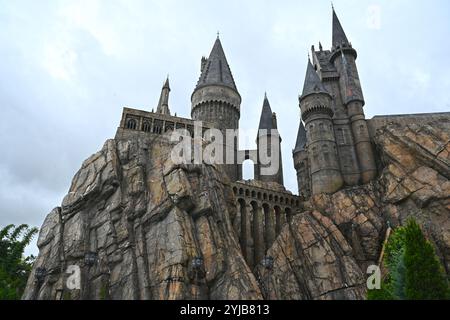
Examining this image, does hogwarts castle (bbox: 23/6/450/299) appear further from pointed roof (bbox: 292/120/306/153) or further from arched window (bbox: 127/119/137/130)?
pointed roof (bbox: 292/120/306/153)

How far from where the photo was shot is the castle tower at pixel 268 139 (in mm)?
48438

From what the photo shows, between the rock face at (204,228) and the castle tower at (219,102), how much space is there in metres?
10.1

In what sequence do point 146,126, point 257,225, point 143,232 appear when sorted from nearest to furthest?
point 143,232 → point 257,225 → point 146,126

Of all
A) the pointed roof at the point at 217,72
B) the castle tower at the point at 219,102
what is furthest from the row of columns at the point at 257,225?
the pointed roof at the point at 217,72

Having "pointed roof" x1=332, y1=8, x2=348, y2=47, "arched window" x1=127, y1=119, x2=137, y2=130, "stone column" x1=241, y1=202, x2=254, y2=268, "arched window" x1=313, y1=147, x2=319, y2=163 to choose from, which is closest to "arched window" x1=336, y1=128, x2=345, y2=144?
"arched window" x1=313, y1=147, x2=319, y2=163

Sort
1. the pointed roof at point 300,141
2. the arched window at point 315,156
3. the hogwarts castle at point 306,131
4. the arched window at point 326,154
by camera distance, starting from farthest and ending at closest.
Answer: the pointed roof at point 300,141 → the arched window at point 315,156 → the arched window at point 326,154 → the hogwarts castle at point 306,131

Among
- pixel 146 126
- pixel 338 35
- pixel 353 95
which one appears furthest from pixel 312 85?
pixel 146 126

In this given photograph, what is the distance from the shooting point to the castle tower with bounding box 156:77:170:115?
209ft

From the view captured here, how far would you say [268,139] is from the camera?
5138 cm

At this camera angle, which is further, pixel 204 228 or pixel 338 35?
pixel 338 35

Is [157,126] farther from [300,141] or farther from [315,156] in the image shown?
[300,141]

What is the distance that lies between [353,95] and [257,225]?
22633 millimetres

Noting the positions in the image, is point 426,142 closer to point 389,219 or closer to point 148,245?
point 389,219

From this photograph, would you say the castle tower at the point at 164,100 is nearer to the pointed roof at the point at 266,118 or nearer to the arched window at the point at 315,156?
the pointed roof at the point at 266,118
